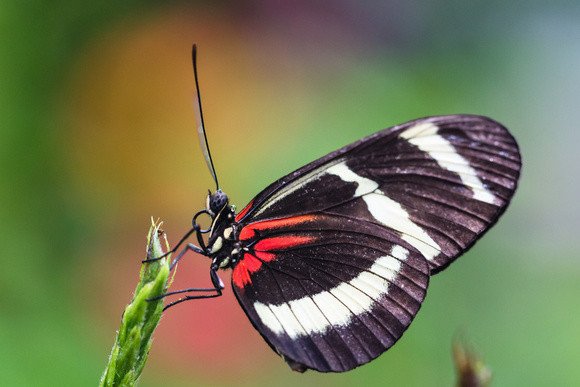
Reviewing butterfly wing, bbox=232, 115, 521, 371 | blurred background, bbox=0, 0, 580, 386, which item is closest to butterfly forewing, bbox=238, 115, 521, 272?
butterfly wing, bbox=232, 115, 521, 371

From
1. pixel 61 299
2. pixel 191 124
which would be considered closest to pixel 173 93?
pixel 191 124

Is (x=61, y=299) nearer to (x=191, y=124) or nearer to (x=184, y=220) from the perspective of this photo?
(x=184, y=220)

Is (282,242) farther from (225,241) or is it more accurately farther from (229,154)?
(229,154)

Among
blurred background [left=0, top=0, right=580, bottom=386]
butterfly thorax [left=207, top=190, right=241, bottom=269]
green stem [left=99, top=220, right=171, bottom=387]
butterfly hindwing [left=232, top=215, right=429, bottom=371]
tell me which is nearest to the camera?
green stem [left=99, top=220, right=171, bottom=387]

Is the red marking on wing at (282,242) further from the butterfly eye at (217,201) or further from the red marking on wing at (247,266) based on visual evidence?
the butterfly eye at (217,201)

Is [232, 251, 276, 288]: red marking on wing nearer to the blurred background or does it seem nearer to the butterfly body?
the butterfly body

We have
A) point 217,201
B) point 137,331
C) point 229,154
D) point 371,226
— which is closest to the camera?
point 137,331

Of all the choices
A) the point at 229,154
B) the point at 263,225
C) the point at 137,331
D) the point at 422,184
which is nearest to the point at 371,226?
the point at 422,184
